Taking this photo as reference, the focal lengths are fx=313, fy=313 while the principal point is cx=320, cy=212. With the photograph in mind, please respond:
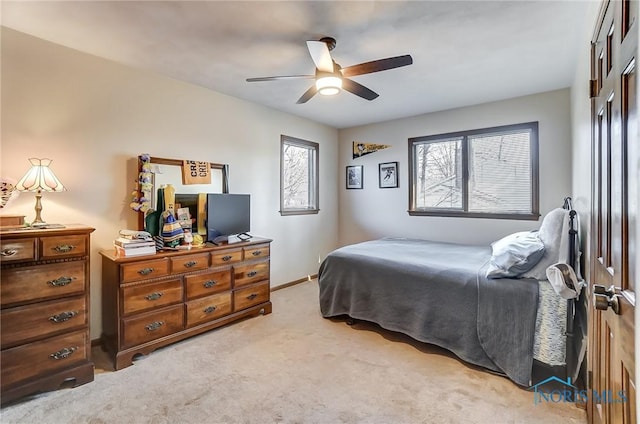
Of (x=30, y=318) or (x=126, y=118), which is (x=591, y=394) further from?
(x=126, y=118)

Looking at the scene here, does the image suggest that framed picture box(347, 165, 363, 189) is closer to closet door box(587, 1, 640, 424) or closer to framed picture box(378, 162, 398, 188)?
framed picture box(378, 162, 398, 188)

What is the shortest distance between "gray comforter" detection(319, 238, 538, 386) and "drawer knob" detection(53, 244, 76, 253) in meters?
2.22

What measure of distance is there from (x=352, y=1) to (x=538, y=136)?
301 cm

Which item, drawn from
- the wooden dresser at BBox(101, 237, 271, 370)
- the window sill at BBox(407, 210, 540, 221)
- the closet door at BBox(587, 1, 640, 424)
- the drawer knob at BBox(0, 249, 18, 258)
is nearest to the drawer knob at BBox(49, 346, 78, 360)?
the wooden dresser at BBox(101, 237, 271, 370)

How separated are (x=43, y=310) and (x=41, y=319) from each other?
0.06 metres

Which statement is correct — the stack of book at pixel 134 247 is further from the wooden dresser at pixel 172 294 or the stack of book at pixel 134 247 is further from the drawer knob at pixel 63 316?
the drawer knob at pixel 63 316

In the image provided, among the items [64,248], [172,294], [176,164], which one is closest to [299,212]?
[176,164]

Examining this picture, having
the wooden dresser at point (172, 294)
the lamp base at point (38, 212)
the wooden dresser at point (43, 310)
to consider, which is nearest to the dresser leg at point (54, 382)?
the wooden dresser at point (43, 310)

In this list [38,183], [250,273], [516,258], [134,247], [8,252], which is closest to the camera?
[8,252]

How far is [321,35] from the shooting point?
2355 millimetres

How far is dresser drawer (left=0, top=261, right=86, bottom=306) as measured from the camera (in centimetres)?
195

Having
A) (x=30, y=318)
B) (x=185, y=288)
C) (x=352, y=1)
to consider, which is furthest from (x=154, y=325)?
(x=352, y=1)

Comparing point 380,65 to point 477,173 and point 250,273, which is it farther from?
point 477,173

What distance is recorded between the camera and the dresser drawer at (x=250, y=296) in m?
3.23
